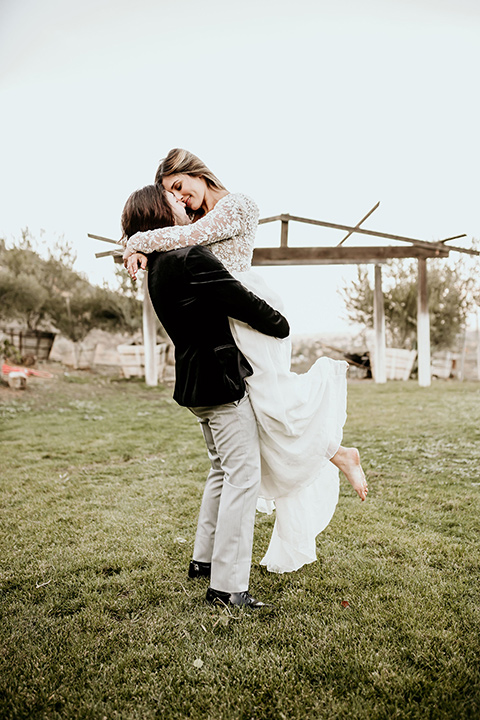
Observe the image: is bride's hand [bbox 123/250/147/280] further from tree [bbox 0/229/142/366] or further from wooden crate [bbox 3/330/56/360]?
wooden crate [bbox 3/330/56/360]

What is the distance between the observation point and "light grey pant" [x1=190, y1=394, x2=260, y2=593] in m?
1.94

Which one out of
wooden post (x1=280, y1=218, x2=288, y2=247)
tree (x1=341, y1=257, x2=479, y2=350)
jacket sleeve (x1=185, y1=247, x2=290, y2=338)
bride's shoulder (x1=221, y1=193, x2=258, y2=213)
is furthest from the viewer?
tree (x1=341, y1=257, x2=479, y2=350)

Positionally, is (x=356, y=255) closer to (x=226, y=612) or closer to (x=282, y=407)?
(x=282, y=407)

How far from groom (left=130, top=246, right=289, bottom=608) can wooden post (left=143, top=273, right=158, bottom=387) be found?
6857 mm

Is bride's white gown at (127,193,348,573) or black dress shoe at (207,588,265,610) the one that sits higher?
bride's white gown at (127,193,348,573)

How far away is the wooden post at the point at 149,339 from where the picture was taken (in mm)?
8734

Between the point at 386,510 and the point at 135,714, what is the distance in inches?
79.7

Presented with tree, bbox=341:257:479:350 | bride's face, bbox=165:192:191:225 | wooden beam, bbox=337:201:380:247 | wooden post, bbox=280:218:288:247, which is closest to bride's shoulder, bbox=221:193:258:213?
bride's face, bbox=165:192:191:225

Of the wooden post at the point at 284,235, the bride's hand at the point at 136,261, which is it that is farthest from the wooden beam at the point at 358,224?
the bride's hand at the point at 136,261

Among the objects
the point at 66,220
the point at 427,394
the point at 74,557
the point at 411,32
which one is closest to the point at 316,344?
the point at 427,394

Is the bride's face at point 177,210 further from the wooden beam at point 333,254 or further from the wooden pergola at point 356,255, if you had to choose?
the wooden beam at point 333,254

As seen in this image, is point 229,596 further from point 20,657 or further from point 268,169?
point 268,169

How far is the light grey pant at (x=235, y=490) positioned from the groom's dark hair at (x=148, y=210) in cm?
76

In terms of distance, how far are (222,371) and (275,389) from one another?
256 mm
